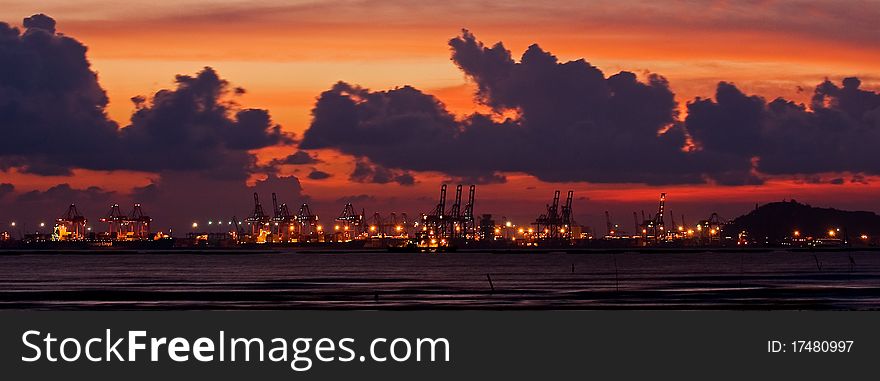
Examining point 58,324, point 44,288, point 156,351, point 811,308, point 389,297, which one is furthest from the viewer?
point 44,288

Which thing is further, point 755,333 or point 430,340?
point 755,333

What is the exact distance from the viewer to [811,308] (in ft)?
259

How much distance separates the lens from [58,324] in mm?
43656

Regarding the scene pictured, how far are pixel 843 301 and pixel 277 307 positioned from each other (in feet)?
116

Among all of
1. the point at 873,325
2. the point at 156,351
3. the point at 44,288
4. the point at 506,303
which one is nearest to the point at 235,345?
the point at 156,351

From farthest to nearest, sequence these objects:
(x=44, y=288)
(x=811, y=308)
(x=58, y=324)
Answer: (x=44, y=288) < (x=811, y=308) < (x=58, y=324)

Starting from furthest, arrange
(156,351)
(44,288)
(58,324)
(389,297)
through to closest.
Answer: (44,288)
(389,297)
(58,324)
(156,351)

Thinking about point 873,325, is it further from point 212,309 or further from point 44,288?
point 44,288

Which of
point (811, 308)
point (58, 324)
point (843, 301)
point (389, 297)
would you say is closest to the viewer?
point (58, 324)

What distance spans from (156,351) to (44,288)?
7939 centimetres

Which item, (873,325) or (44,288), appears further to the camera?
(44,288)

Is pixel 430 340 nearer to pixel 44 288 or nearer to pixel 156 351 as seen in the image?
pixel 156 351

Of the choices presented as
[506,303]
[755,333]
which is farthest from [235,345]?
[506,303]

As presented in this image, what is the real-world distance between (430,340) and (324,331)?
545cm
